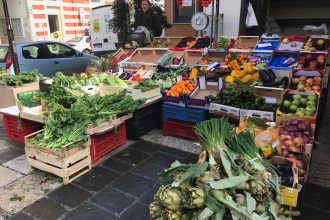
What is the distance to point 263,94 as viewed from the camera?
185 inches

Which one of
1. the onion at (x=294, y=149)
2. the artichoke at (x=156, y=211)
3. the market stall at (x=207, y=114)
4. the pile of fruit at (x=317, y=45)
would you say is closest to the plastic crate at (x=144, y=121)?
the market stall at (x=207, y=114)

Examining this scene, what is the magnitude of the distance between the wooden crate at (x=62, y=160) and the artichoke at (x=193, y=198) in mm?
2018

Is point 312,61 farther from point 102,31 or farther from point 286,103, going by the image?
point 102,31

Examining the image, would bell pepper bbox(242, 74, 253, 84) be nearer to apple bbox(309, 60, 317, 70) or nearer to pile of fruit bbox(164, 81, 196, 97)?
pile of fruit bbox(164, 81, 196, 97)

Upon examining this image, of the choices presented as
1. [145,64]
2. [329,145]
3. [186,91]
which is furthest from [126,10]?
[329,145]

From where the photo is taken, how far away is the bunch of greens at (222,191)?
1.96 metres

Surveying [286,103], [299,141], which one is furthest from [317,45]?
[299,141]

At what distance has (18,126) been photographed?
467 centimetres

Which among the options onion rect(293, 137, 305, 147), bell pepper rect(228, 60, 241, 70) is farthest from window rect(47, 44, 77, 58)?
onion rect(293, 137, 305, 147)

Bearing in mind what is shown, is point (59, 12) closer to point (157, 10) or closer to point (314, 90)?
point (157, 10)

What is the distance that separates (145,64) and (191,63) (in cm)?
107

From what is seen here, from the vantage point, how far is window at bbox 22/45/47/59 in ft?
27.3

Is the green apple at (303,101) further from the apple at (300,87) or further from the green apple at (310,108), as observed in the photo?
the apple at (300,87)

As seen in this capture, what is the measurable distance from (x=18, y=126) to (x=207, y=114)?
10.1ft
